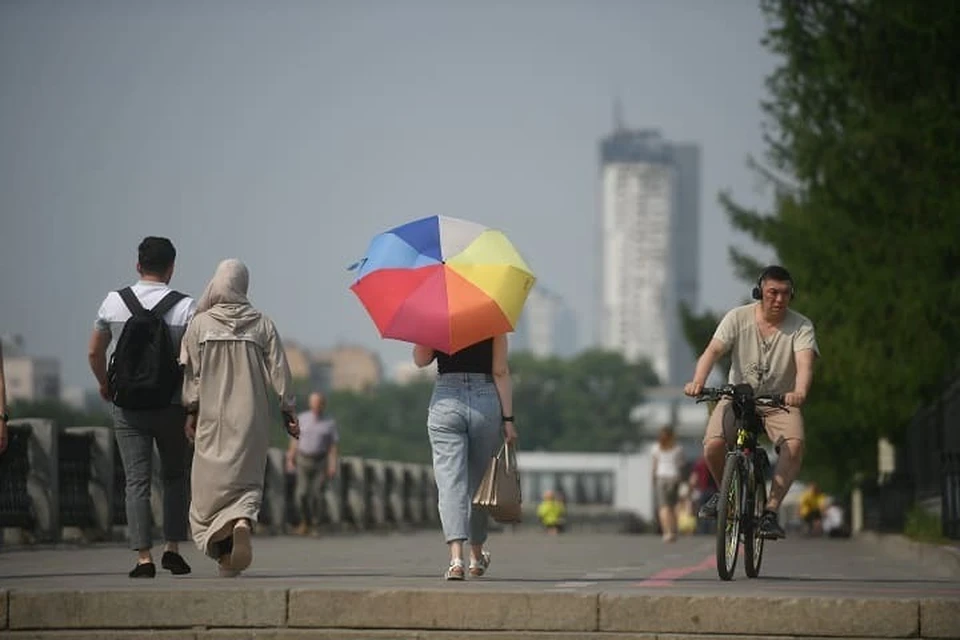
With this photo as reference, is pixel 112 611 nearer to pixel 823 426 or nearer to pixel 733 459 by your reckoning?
pixel 733 459

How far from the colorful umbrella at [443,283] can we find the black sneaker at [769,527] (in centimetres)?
212

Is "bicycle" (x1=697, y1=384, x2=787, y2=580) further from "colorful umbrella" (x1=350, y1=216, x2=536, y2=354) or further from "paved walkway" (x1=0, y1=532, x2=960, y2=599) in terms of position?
"colorful umbrella" (x1=350, y1=216, x2=536, y2=354)

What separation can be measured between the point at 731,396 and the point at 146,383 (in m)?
3.48

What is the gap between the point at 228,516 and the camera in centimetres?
1431

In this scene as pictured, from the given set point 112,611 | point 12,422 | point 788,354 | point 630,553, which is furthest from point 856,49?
point 112,611

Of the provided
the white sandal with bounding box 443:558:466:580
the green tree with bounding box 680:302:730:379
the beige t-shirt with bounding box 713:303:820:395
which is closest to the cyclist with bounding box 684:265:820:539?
the beige t-shirt with bounding box 713:303:820:395

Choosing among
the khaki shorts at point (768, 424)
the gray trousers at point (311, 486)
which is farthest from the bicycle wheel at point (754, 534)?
the gray trousers at point (311, 486)

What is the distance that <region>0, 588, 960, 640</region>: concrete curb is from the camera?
11.2 metres

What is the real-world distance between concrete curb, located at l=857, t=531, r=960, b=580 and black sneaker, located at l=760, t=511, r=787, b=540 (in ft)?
8.73

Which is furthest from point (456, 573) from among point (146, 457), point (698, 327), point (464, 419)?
point (698, 327)

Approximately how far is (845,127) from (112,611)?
28.0 metres

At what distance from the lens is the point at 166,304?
49.1 ft

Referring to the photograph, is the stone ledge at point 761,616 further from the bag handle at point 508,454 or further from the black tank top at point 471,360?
the black tank top at point 471,360

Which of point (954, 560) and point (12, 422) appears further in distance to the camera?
point (12, 422)
